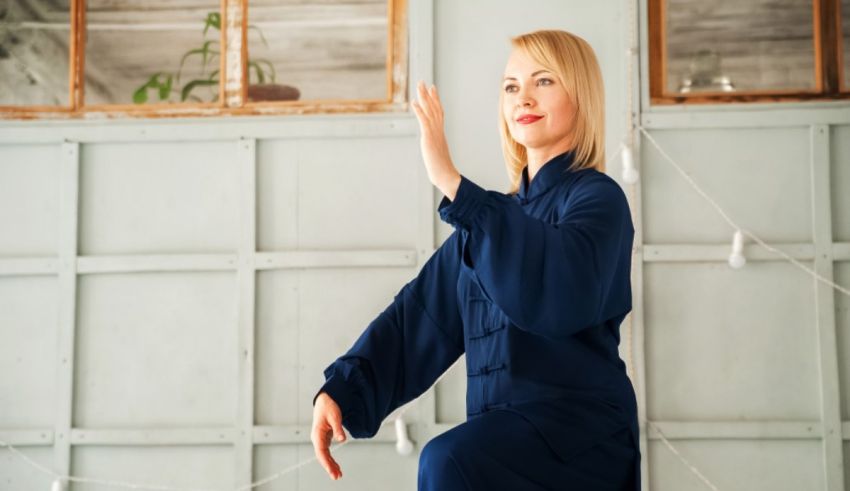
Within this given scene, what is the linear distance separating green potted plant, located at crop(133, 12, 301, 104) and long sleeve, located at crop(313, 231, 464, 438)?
1.34 metres

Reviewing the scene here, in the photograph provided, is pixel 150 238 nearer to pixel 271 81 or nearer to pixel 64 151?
pixel 64 151

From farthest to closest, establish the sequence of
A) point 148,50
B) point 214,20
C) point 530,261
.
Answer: point 148,50 → point 214,20 → point 530,261

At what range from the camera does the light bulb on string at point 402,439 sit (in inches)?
95.7

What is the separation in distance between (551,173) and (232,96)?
1566 millimetres

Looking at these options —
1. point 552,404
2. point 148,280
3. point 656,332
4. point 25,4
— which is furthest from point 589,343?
point 25,4

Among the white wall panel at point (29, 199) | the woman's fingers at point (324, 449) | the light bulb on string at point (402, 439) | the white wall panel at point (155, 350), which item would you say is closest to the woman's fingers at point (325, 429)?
the woman's fingers at point (324, 449)

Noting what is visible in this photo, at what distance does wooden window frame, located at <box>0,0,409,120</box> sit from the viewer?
2.62m

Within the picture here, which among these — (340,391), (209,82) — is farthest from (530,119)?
(209,82)

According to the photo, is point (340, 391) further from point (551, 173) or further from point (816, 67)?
point (816, 67)

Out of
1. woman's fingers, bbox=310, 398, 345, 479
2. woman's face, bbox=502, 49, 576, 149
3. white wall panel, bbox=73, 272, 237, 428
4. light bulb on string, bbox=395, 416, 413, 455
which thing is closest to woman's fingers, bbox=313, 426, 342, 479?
woman's fingers, bbox=310, 398, 345, 479

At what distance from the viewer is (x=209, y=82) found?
2.74 metres

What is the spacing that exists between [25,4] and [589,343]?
237 centimetres

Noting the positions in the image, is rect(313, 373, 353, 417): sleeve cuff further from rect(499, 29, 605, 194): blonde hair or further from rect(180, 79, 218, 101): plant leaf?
rect(180, 79, 218, 101): plant leaf

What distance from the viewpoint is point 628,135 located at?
2516 mm
